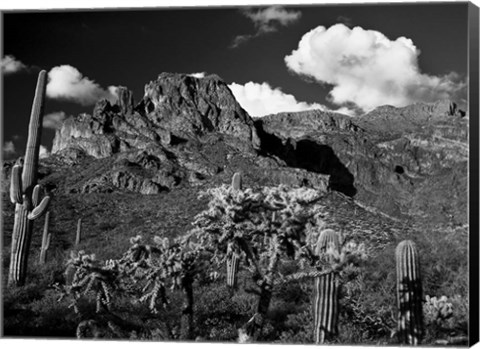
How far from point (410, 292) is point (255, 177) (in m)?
3.25

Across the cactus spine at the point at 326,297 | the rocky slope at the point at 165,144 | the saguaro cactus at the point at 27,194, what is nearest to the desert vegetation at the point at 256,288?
the cactus spine at the point at 326,297

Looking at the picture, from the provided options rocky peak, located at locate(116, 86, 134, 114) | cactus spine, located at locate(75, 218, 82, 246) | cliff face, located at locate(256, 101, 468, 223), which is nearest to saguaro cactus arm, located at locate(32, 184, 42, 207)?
cactus spine, located at locate(75, 218, 82, 246)

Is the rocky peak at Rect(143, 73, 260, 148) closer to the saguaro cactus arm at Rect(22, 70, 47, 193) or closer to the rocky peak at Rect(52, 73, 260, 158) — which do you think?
the rocky peak at Rect(52, 73, 260, 158)

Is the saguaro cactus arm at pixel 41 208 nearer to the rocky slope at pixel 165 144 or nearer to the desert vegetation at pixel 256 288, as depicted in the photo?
the desert vegetation at pixel 256 288

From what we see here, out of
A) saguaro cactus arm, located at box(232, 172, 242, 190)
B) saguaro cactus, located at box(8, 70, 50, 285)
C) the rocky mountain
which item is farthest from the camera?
saguaro cactus, located at box(8, 70, 50, 285)

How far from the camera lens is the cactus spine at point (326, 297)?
7.55 metres

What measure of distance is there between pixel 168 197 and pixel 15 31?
10.9 feet

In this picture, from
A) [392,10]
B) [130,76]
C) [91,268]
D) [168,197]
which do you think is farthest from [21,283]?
[392,10]

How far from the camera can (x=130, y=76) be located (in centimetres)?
993

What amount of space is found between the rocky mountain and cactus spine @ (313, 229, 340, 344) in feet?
4.92

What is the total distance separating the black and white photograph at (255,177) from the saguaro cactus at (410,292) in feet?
0.06

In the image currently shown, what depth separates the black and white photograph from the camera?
778 cm

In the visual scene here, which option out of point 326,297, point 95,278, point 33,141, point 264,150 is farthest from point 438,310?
point 33,141

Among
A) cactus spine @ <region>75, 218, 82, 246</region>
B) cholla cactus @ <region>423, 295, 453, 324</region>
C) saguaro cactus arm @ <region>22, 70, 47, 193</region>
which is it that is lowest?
cholla cactus @ <region>423, 295, 453, 324</region>
